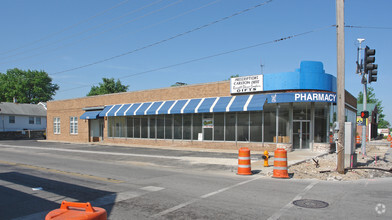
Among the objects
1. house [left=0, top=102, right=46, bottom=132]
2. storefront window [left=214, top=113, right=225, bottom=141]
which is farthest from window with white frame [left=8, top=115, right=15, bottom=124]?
storefront window [left=214, top=113, right=225, bottom=141]

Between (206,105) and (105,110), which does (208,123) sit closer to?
(206,105)

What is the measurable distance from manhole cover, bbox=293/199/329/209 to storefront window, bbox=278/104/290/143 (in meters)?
13.5

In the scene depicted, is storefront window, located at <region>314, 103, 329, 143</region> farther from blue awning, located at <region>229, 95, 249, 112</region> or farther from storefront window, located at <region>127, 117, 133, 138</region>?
storefront window, located at <region>127, 117, 133, 138</region>

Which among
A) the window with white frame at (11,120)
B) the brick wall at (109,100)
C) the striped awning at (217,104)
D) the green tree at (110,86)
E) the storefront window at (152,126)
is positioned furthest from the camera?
the green tree at (110,86)

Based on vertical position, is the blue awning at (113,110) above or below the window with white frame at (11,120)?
above

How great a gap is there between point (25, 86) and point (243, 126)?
6724 centimetres

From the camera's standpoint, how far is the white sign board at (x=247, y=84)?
68.9 ft

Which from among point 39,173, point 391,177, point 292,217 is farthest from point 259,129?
point 292,217

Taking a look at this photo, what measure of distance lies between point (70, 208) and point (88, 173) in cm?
928

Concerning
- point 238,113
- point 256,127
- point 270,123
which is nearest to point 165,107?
point 238,113

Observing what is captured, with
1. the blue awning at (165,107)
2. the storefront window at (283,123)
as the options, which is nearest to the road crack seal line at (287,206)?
the storefront window at (283,123)

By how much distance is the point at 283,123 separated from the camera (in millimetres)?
20562

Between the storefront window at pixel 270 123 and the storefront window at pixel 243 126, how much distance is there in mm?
1436

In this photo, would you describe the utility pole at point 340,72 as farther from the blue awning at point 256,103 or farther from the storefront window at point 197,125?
the storefront window at point 197,125
